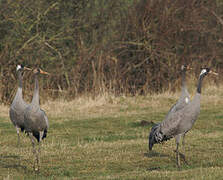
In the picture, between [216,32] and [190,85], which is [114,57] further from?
[216,32]

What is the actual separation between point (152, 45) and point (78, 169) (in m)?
14.1

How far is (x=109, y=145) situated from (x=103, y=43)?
36.4ft

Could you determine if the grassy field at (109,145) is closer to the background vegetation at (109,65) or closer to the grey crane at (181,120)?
the background vegetation at (109,65)

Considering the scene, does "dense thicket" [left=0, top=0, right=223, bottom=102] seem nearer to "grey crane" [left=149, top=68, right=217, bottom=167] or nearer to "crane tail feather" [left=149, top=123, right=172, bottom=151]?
"crane tail feather" [left=149, top=123, right=172, bottom=151]

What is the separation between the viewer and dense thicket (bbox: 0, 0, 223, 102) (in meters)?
20.2

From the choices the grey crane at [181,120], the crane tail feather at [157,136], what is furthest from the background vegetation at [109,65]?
the grey crane at [181,120]

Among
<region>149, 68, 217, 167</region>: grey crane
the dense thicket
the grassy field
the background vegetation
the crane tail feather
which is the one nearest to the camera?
the grassy field

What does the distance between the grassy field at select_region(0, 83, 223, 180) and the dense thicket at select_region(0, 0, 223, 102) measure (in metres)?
2.13

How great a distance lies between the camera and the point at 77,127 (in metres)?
15.1

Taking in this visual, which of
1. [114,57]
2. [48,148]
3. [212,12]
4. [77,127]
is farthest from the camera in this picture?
[212,12]

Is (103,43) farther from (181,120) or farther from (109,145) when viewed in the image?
(181,120)

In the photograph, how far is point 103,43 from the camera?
22.5 metres

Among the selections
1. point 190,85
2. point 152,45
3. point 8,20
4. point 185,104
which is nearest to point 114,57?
point 152,45

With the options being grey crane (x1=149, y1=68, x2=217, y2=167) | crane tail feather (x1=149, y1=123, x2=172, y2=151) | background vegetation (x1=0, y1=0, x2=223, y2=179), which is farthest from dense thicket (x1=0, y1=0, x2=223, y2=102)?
grey crane (x1=149, y1=68, x2=217, y2=167)
